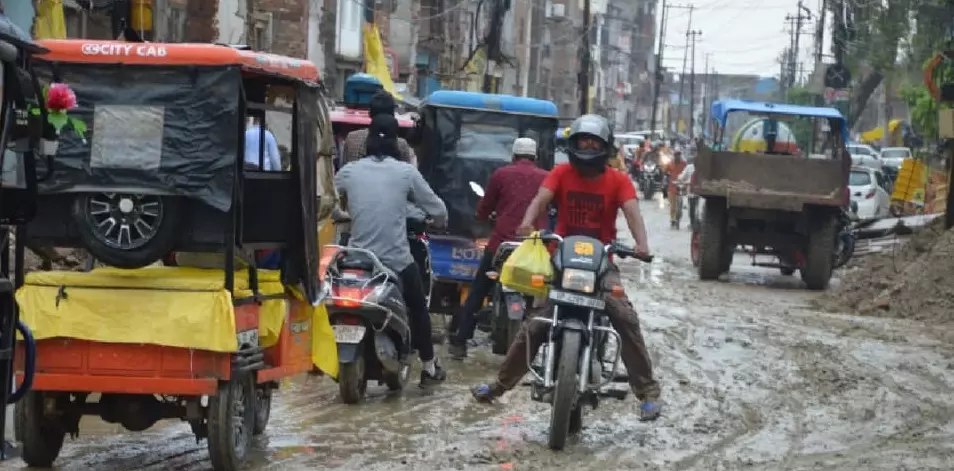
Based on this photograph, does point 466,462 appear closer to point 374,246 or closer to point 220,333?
point 220,333

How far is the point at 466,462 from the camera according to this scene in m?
8.22

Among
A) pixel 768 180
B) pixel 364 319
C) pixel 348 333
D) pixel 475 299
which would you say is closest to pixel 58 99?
pixel 348 333

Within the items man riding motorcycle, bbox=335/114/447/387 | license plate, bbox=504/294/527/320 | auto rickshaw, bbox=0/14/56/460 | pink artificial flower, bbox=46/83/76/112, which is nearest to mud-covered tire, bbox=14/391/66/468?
auto rickshaw, bbox=0/14/56/460

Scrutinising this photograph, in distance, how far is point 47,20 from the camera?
19922 millimetres

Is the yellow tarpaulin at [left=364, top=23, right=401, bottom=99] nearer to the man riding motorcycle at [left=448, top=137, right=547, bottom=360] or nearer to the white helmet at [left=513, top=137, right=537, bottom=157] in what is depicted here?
the white helmet at [left=513, top=137, right=537, bottom=157]

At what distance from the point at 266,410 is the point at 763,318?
8.59 metres

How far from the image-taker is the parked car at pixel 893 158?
51.8m

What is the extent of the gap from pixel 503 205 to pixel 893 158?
50425 mm

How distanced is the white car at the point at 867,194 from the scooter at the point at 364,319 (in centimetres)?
2711

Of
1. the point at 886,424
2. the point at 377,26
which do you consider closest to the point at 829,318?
the point at 886,424

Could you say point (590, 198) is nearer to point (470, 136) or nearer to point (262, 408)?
point (262, 408)

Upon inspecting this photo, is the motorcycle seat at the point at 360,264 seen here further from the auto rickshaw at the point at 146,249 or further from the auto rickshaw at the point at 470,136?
the auto rickshaw at the point at 470,136

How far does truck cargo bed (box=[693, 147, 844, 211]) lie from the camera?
856 inches

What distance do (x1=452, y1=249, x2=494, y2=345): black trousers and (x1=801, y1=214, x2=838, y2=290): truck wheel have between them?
10.3 metres
